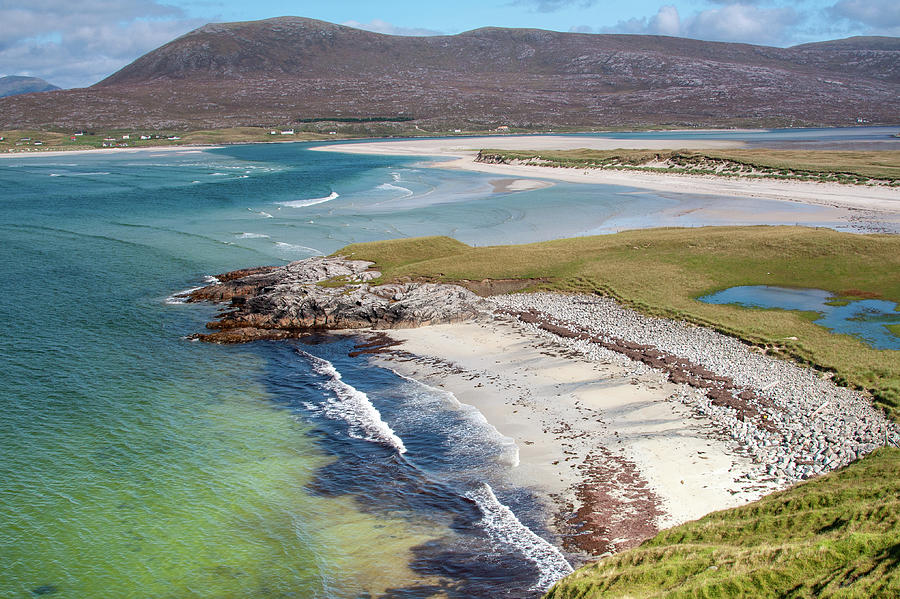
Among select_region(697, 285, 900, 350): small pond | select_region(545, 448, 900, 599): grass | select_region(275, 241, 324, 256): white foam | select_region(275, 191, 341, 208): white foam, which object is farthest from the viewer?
select_region(275, 191, 341, 208): white foam

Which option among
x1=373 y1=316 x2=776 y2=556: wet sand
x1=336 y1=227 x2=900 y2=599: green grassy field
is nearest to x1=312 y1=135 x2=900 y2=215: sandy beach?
x1=336 y1=227 x2=900 y2=599: green grassy field

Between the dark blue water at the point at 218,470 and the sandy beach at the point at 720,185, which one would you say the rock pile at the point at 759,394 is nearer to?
the dark blue water at the point at 218,470

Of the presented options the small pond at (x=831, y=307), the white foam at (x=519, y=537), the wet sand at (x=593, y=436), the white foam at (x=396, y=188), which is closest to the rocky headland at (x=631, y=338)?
the wet sand at (x=593, y=436)

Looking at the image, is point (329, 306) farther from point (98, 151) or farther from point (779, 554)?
point (98, 151)

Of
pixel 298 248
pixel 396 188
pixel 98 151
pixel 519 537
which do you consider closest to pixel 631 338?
pixel 519 537

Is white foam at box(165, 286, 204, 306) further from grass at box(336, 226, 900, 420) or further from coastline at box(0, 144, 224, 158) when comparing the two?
coastline at box(0, 144, 224, 158)

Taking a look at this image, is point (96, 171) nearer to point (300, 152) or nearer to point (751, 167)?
point (300, 152)

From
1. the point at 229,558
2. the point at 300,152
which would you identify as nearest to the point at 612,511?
the point at 229,558
